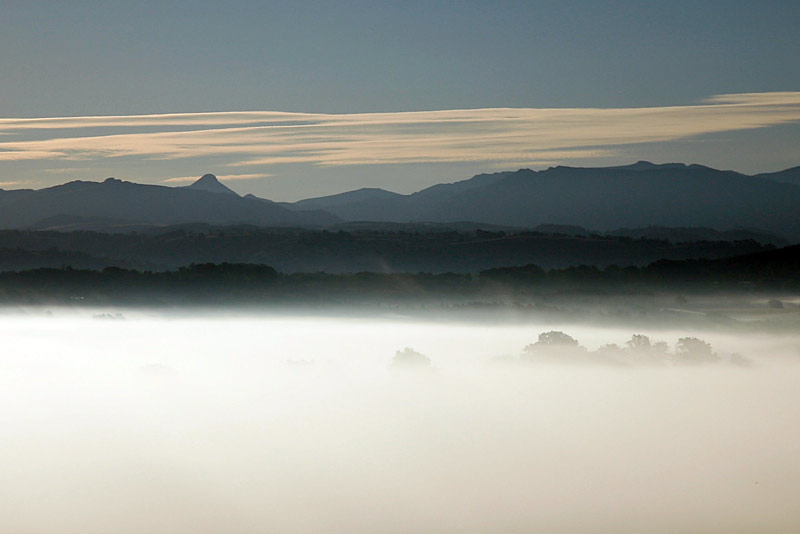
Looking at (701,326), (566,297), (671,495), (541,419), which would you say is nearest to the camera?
(671,495)

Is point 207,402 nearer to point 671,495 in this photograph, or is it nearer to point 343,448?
point 343,448

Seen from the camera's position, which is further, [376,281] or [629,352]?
[376,281]

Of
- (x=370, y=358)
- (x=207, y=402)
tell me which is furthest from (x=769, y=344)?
(x=207, y=402)

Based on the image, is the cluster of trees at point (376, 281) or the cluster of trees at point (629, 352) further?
the cluster of trees at point (376, 281)

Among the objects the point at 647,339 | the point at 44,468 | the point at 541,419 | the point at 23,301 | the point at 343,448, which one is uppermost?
the point at 23,301

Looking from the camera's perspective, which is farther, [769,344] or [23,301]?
[23,301]

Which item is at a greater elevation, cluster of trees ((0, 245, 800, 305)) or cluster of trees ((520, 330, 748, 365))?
cluster of trees ((0, 245, 800, 305))

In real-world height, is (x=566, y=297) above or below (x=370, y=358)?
above

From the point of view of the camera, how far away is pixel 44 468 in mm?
40031

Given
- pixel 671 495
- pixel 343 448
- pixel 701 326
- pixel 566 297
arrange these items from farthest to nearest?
pixel 566 297
pixel 701 326
pixel 343 448
pixel 671 495

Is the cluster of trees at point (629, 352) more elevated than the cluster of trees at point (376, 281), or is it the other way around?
the cluster of trees at point (376, 281)

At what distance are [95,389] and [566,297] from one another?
45.3m

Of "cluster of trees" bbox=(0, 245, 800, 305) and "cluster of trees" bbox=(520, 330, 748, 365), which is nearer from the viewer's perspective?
"cluster of trees" bbox=(520, 330, 748, 365)

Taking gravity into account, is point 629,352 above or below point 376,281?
below
